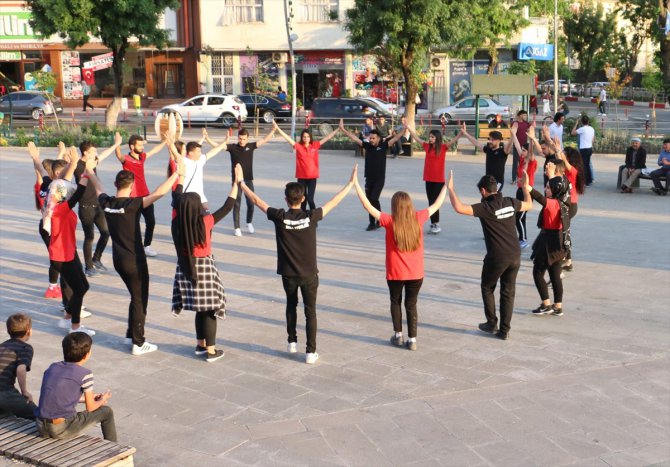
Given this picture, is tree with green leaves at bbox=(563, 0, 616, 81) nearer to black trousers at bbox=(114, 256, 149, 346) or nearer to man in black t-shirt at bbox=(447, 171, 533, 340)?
man in black t-shirt at bbox=(447, 171, 533, 340)

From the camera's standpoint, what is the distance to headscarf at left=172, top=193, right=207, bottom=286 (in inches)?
298

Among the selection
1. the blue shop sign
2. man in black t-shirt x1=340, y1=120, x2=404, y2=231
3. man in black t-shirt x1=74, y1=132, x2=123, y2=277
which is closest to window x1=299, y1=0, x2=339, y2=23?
the blue shop sign

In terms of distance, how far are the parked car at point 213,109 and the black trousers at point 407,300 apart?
28.6 meters

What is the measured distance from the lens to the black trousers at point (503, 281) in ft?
28.0

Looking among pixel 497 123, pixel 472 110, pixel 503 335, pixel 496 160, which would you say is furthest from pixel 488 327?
pixel 472 110

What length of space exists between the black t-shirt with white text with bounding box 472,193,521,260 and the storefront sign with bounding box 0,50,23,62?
45321 mm

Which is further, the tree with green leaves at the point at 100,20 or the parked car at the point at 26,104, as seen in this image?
the parked car at the point at 26,104

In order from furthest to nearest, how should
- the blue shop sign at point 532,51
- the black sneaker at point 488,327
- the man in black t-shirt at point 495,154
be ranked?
the blue shop sign at point 532,51 < the man in black t-shirt at point 495,154 < the black sneaker at point 488,327

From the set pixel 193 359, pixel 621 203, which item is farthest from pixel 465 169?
pixel 193 359

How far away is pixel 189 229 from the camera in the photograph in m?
7.59

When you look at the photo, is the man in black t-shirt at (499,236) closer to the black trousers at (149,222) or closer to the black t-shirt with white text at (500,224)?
the black t-shirt with white text at (500,224)

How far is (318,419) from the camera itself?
683 cm

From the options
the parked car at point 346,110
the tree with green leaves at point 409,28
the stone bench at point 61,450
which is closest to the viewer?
the stone bench at point 61,450

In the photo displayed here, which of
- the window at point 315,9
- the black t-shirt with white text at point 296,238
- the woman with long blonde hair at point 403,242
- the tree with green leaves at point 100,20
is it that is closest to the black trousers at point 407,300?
the woman with long blonde hair at point 403,242
